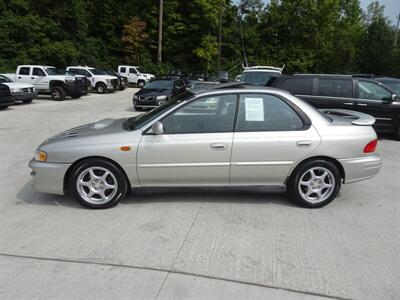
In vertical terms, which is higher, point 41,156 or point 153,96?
point 153,96

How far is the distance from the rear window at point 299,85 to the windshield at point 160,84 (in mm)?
8200

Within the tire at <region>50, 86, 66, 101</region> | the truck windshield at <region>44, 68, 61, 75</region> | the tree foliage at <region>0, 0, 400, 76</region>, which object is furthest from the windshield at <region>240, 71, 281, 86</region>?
the tree foliage at <region>0, 0, 400, 76</region>

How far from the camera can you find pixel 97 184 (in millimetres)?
4691

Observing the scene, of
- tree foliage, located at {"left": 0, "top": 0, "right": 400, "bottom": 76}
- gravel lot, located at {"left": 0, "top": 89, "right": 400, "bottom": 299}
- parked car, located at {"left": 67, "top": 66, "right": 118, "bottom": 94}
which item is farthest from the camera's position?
tree foliage, located at {"left": 0, "top": 0, "right": 400, "bottom": 76}

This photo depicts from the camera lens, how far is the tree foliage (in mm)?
37750

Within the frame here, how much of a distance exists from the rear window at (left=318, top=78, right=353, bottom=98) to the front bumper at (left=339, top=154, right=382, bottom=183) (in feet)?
15.9

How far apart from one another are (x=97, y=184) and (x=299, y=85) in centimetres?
648

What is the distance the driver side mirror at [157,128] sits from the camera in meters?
4.50

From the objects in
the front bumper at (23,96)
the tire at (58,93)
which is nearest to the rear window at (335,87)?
the front bumper at (23,96)

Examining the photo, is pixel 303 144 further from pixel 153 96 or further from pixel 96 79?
pixel 96 79

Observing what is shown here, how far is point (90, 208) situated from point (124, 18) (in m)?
44.2

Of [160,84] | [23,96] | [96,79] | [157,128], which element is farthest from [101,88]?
[157,128]

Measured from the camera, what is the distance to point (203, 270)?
336 cm

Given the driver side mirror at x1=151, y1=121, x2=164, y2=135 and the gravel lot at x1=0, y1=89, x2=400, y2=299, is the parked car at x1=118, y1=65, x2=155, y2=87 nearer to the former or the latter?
the gravel lot at x1=0, y1=89, x2=400, y2=299
